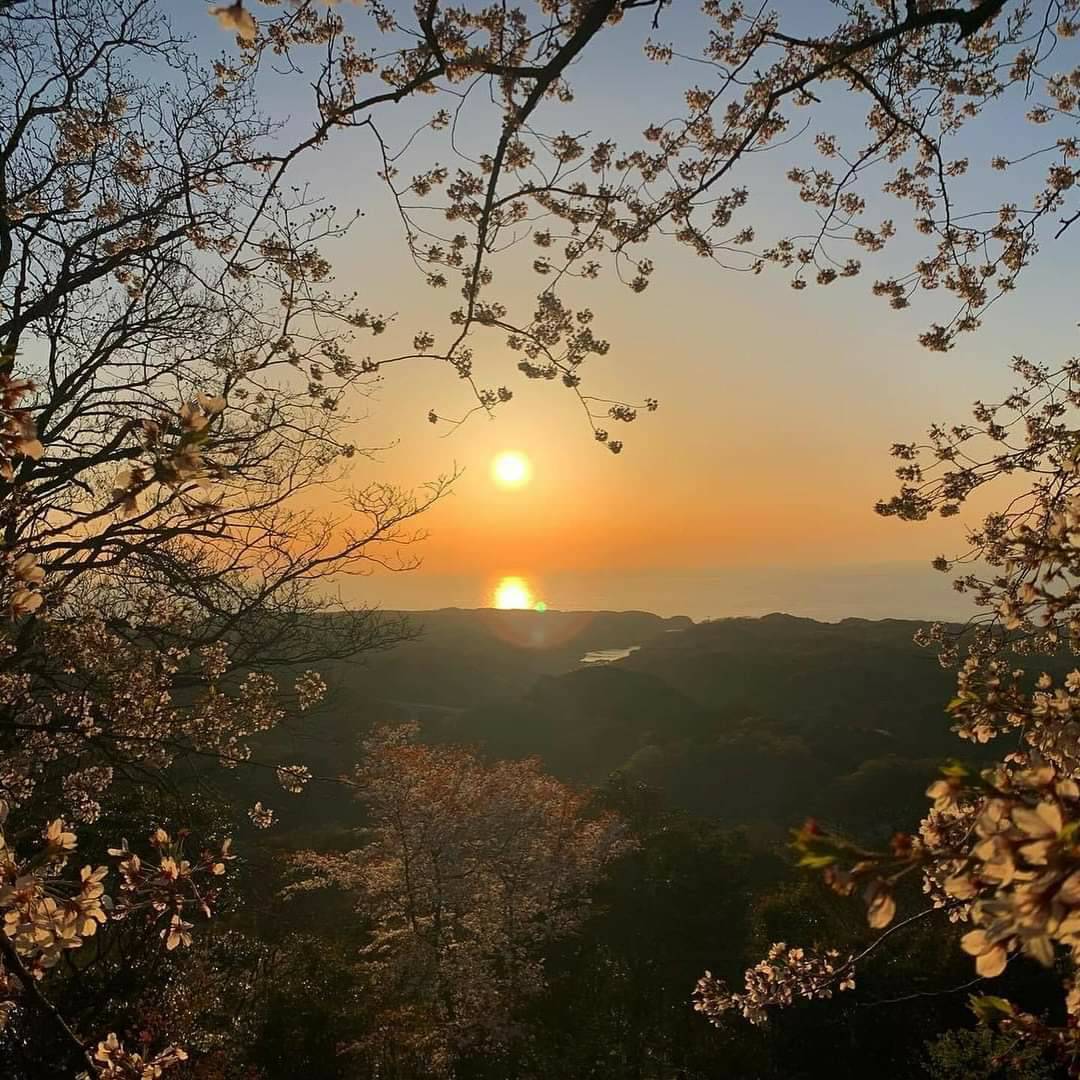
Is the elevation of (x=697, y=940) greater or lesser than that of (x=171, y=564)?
lesser

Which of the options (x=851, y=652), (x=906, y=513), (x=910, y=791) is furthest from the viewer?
(x=851, y=652)

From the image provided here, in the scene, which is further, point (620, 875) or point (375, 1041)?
point (620, 875)

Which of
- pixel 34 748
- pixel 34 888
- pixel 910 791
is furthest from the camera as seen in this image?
pixel 910 791

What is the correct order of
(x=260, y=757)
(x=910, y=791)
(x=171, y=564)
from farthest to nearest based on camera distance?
(x=260, y=757)
(x=910, y=791)
(x=171, y=564)

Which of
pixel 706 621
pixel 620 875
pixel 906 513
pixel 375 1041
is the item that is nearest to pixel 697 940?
pixel 620 875

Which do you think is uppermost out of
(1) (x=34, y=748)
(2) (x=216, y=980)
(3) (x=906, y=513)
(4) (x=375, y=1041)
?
(3) (x=906, y=513)

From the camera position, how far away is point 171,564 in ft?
22.3

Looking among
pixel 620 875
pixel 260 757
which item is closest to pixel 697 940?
pixel 620 875

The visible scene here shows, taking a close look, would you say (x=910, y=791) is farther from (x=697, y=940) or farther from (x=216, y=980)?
(x=216, y=980)

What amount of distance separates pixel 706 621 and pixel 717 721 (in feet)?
97.6

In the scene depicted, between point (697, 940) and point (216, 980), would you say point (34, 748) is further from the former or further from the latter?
point (697, 940)

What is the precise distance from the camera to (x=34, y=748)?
6.23 m

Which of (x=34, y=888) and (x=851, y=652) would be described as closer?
(x=34, y=888)

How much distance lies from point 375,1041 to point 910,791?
29.0 m
